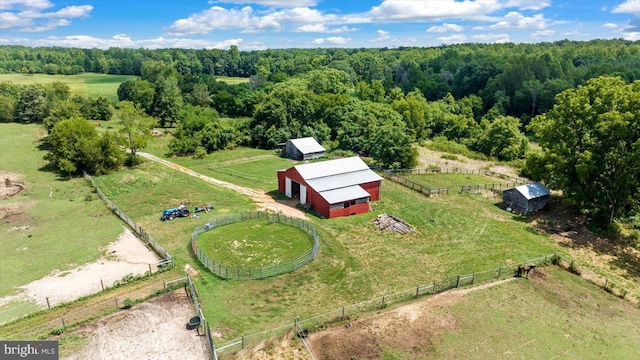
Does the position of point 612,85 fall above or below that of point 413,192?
above

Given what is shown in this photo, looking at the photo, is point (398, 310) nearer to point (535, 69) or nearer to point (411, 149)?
point (411, 149)

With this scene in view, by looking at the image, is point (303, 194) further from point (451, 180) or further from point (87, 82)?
point (87, 82)

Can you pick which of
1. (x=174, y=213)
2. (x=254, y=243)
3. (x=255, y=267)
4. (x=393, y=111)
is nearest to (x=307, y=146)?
(x=393, y=111)

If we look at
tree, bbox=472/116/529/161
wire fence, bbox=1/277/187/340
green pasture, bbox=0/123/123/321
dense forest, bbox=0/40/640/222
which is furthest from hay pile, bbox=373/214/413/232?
tree, bbox=472/116/529/161

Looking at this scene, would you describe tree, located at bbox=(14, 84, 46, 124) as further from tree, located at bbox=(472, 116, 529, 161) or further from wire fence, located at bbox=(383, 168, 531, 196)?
tree, located at bbox=(472, 116, 529, 161)

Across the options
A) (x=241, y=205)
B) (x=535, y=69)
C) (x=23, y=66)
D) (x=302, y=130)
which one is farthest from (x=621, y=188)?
(x=23, y=66)

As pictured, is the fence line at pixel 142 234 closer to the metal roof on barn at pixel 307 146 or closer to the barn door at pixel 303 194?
the barn door at pixel 303 194
